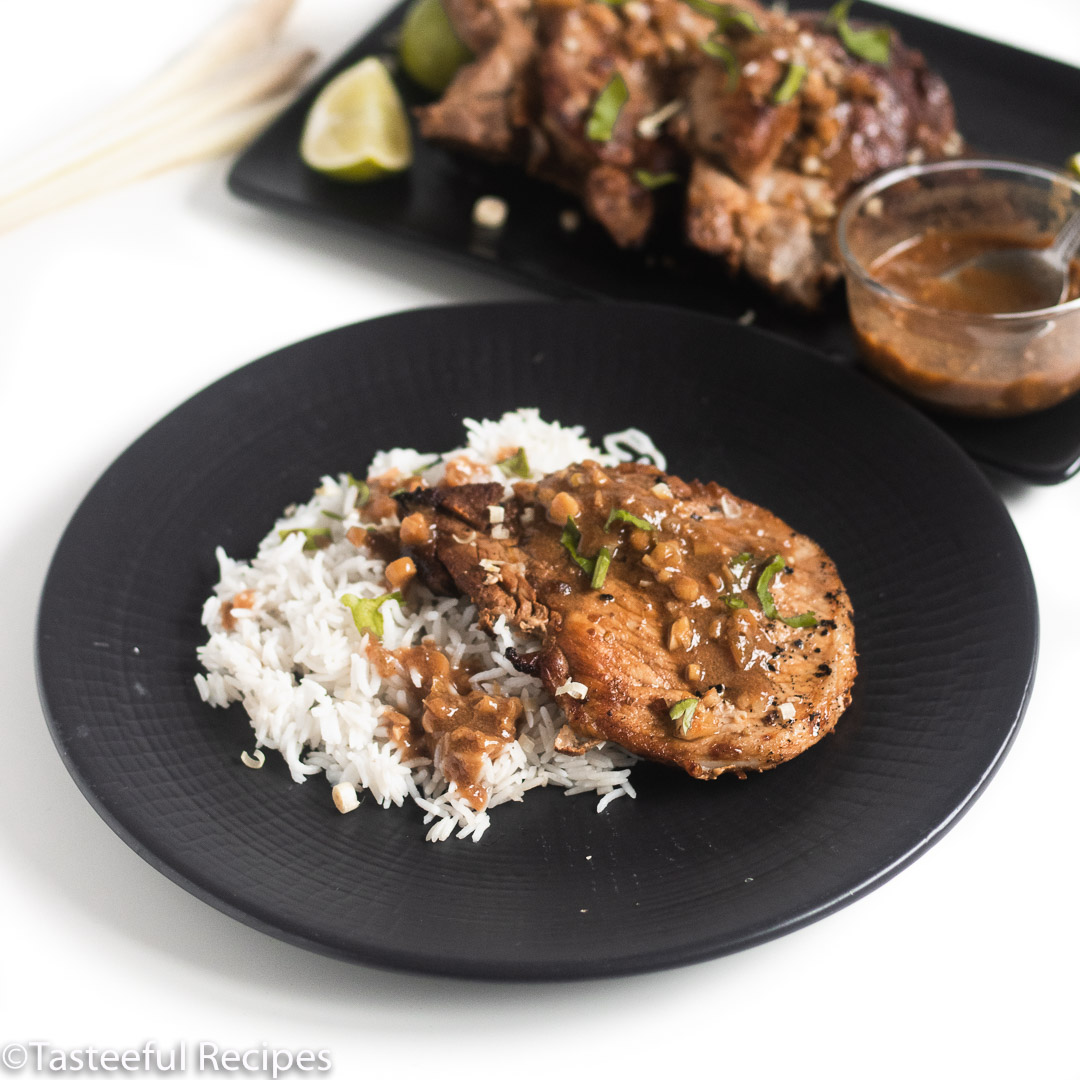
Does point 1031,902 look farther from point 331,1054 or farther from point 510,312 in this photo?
point 510,312

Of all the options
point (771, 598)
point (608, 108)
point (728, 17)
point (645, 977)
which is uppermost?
point (728, 17)

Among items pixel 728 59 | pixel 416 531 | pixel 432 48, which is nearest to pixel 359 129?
pixel 432 48

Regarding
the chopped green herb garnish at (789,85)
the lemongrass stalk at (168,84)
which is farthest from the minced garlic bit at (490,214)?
the lemongrass stalk at (168,84)

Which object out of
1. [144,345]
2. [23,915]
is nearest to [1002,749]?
[23,915]

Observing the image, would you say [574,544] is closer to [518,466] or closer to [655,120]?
[518,466]

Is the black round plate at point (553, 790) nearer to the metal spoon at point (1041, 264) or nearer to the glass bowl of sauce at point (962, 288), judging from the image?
the glass bowl of sauce at point (962, 288)

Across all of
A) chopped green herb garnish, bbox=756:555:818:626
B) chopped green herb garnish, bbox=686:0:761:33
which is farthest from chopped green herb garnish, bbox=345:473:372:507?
chopped green herb garnish, bbox=686:0:761:33
